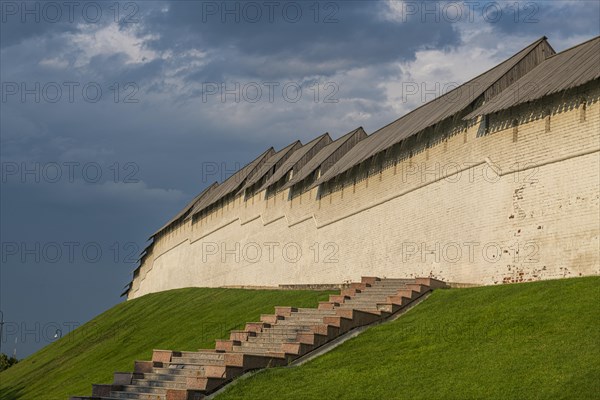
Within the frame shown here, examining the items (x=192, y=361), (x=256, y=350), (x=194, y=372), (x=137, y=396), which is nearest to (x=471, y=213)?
(x=256, y=350)

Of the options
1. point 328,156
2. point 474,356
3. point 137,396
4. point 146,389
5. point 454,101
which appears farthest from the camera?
point 328,156

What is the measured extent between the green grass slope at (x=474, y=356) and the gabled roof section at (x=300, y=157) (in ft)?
69.6

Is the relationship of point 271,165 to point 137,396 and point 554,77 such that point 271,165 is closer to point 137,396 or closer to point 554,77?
point 554,77

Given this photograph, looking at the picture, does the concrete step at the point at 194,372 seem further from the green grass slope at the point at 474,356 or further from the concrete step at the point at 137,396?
the concrete step at the point at 137,396

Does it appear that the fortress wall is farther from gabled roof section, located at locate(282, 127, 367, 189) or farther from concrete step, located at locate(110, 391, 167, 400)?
concrete step, located at locate(110, 391, 167, 400)

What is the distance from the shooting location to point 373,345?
17516 millimetres

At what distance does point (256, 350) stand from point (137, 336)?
608 inches

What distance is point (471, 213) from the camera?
23.8 meters

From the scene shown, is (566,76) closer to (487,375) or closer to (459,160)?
(459,160)

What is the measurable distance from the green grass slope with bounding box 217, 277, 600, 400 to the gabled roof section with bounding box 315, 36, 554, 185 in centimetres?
760

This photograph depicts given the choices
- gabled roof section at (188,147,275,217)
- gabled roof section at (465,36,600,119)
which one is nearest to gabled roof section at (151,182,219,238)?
gabled roof section at (188,147,275,217)

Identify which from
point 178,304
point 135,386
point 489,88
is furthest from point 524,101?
point 178,304

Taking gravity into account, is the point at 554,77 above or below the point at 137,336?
above

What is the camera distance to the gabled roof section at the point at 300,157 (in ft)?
132
